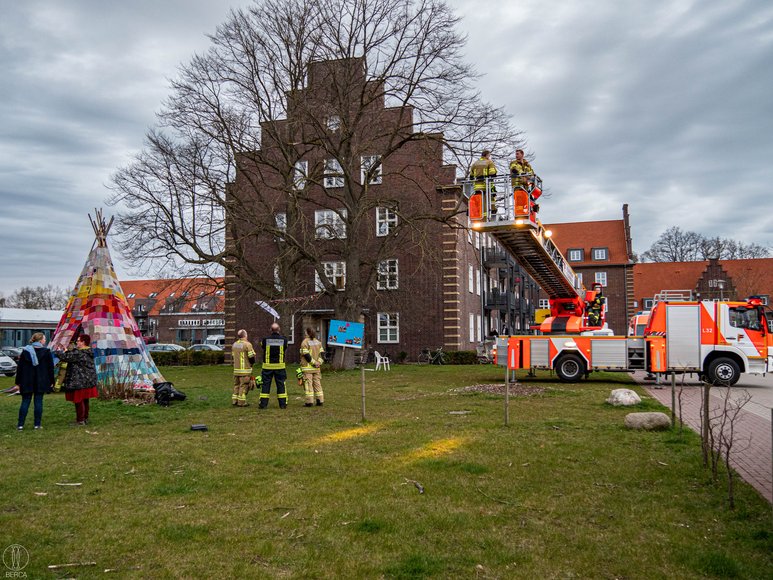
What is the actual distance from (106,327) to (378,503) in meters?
13.3

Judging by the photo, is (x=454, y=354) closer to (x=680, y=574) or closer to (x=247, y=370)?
(x=247, y=370)

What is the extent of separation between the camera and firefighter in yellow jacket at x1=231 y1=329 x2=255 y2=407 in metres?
14.3

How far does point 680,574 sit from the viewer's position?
4504 millimetres

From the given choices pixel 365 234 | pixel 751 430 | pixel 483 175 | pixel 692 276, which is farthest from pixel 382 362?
pixel 692 276

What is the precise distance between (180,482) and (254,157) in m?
22.8

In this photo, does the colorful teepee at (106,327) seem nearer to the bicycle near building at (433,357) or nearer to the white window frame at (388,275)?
the white window frame at (388,275)

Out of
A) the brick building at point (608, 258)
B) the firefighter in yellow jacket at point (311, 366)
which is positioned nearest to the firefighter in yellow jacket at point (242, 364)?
the firefighter in yellow jacket at point (311, 366)

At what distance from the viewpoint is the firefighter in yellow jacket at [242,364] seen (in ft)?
46.8

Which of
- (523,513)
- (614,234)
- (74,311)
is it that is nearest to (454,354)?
(74,311)

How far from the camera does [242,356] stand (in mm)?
14328

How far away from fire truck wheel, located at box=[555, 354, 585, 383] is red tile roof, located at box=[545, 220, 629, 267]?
4947 cm

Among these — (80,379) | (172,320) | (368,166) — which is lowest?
(80,379)

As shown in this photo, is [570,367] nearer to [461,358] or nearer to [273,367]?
[273,367]

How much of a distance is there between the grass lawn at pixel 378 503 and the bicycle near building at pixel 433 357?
21475 millimetres
